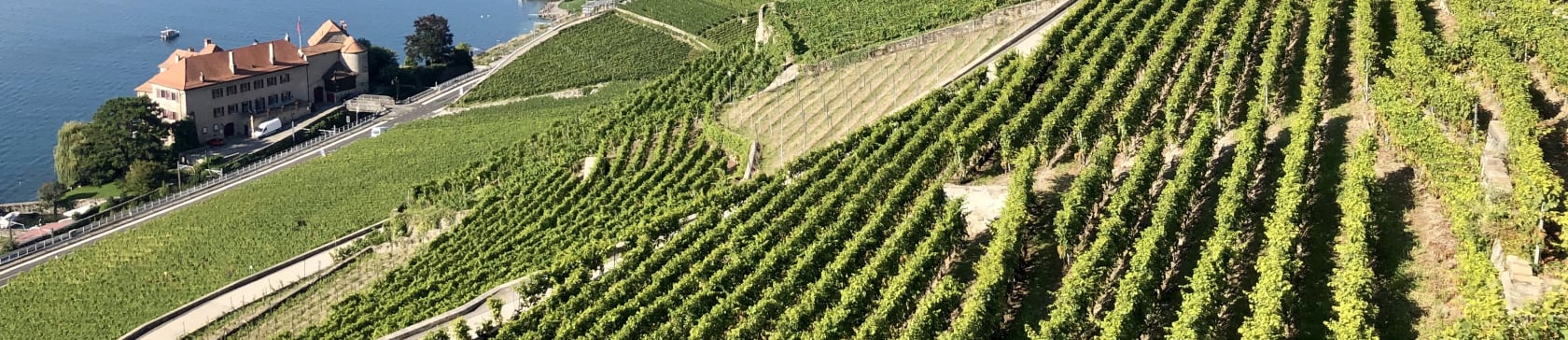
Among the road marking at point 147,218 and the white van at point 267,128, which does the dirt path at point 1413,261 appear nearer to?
the road marking at point 147,218

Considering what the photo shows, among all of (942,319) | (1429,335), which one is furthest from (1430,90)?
(942,319)

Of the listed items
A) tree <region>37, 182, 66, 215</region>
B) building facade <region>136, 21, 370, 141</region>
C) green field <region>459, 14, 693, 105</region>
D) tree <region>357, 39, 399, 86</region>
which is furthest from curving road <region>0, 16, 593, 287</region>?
tree <region>37, 182, 66, 215</region>

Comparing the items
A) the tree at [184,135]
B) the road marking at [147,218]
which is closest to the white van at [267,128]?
the tree at [184,135]

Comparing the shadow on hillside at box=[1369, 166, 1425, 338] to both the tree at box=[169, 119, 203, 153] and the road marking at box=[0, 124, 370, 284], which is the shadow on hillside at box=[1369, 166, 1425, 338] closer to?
the road marking at box=[0, 124, 370, 284]

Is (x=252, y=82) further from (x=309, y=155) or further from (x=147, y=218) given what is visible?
(x=147, y=218)

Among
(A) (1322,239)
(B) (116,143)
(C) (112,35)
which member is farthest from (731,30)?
(A) (1322,239)

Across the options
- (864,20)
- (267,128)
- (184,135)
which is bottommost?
(267,128)
